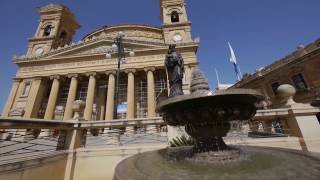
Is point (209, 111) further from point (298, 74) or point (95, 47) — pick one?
point (95, 47)

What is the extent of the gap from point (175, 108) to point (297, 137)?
177 inches

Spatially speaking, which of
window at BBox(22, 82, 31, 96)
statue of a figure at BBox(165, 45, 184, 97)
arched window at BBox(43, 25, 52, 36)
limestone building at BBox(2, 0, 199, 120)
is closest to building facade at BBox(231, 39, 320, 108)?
limestone building at BBox(2, 0, 199, 120)

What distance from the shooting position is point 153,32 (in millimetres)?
34062

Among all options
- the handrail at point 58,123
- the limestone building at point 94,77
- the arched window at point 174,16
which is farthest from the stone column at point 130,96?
the handrail at point 58,123

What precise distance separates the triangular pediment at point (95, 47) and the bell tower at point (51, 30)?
578cm

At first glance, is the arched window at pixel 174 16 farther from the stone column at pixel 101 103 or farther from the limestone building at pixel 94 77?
the stone column at pixel 101 103

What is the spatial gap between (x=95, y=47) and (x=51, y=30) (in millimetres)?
12342

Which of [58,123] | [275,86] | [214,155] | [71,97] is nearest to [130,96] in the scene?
[71,97]

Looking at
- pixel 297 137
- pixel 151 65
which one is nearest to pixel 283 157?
pixel 297 137

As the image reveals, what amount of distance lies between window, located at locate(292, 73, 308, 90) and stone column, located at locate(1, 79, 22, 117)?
3807cm

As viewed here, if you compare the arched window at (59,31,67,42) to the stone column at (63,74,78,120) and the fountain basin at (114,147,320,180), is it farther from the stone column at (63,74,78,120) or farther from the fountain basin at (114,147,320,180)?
the fountain basin at (114,147,320,180)

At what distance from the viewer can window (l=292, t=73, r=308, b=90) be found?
768 inches

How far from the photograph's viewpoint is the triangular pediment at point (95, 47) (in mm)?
24930

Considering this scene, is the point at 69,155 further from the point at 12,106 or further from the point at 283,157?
the point at 12,106
